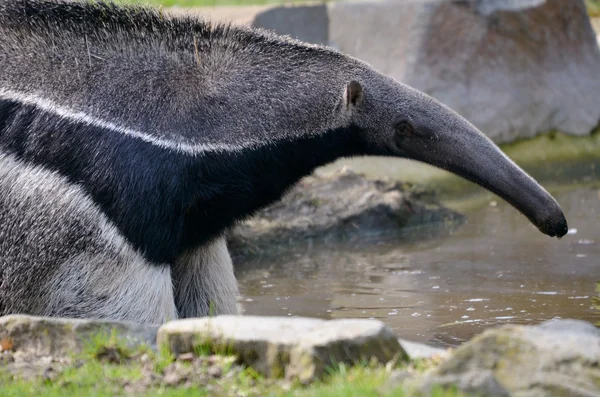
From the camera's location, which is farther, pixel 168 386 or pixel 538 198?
pixel 538 198

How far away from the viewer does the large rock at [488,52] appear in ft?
47.2

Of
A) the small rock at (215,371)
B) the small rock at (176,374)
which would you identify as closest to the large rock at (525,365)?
the small rock at (215,371)

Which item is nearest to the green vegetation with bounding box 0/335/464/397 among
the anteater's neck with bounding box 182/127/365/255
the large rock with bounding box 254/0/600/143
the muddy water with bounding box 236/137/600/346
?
the anteater's neck with bounding box 182/127/365/255

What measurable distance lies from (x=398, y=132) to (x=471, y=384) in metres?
2.86

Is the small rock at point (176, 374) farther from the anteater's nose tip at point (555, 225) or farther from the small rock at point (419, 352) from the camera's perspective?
the anteater's nose tip at point (555, 225)

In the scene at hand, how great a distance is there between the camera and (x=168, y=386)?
4484mm

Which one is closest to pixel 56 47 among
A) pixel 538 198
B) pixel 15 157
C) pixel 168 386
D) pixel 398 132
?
pixel 15 157

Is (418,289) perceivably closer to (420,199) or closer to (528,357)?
(420,199)

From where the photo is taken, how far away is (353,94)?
247 inches

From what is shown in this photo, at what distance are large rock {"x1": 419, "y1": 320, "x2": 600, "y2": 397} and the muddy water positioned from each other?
240 centimetres

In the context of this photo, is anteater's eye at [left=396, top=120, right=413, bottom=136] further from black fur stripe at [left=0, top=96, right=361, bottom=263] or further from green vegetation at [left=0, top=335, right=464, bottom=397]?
green vegetation at [left=0, top=335, right=464, bottom=397]

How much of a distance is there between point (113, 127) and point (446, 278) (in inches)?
161

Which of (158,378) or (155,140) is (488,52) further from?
(158,378)

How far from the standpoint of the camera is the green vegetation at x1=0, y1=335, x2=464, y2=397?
425 cm
